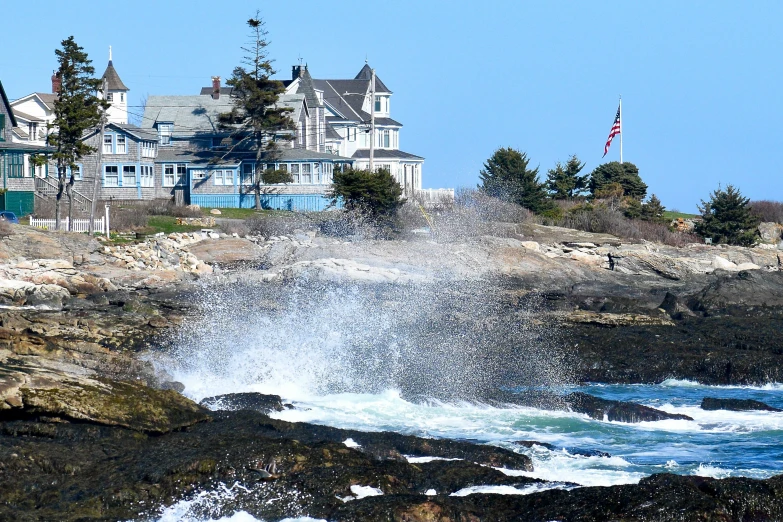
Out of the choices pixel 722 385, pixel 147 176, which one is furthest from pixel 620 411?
pixel 147 176

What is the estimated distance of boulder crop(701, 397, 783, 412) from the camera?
1805 centimetres

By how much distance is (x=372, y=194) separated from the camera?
42625 mm

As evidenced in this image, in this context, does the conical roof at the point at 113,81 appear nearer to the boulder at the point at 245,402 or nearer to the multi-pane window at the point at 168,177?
the multi-pane window at the point at 168,177

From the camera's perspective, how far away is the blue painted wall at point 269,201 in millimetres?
51094

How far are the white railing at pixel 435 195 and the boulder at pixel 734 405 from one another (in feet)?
101

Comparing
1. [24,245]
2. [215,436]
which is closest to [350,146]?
[24,245]

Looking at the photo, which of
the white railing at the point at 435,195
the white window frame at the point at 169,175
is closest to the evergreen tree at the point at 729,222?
the white railing at the point at 435,195

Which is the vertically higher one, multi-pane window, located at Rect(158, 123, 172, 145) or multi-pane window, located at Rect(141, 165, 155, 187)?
multi-pane window, located at Rect(158, 123, 172, 145)

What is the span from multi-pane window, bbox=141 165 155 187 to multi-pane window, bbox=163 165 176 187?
2.14 ft

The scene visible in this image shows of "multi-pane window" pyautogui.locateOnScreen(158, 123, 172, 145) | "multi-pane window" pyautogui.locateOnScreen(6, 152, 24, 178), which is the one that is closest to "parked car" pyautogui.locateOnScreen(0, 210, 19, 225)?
"multi-pane window" pyautogui.locateOnScreen(6, 152, 24, 178)

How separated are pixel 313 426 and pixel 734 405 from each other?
8.28 m

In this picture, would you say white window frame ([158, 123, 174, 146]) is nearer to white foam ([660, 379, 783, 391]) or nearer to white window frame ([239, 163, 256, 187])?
white window frame ([239, 163, 256, 187])

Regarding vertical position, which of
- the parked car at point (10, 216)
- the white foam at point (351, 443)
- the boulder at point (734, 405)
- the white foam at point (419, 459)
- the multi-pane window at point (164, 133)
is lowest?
the boulder at point (734, 405)

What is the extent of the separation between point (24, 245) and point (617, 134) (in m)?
33.1
